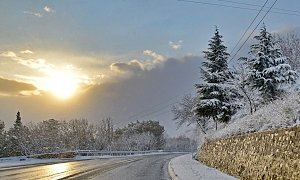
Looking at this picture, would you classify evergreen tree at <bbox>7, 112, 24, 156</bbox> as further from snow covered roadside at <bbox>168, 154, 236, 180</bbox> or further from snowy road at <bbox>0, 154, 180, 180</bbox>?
snow covered roadside at <bbox>168, 154, 236, 180</bbox>

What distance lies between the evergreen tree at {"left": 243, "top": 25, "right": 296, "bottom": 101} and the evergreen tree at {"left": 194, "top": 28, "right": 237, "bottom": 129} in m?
3.64

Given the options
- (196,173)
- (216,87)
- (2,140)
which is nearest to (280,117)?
(196,173)

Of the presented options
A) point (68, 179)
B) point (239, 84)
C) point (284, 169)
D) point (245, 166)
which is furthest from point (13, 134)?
point (284, 169)

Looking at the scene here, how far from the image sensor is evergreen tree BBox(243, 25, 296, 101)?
3167 centimetres

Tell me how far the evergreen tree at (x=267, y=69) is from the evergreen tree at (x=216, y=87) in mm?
3637

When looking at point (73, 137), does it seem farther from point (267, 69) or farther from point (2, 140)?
point (267, 69)

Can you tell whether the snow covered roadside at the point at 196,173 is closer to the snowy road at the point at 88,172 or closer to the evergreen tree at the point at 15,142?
the snowy road at the point at 88,172

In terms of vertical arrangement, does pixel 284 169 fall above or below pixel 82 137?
below

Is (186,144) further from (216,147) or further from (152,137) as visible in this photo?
(216,147)

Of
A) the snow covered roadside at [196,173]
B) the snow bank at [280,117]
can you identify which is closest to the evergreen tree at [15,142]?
Answer: the snow covered roadside at [196,173]

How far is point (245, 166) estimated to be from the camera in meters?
15.8

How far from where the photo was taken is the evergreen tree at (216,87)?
35.8 metres

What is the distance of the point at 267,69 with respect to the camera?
31703 mm

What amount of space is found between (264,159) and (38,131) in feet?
245
